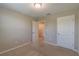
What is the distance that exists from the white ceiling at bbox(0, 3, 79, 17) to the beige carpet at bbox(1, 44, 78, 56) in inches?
28.7

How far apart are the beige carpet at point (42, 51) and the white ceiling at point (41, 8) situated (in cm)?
73

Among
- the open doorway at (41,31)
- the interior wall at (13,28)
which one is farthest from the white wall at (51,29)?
the interior wall at (13,28)

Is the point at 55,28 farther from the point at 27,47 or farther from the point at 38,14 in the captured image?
the point at 27,47

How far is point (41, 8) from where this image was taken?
2029 mm

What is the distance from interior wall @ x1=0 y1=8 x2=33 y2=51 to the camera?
196 cm

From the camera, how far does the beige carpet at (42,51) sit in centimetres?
201

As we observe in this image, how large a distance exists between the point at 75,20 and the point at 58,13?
1.26 ft

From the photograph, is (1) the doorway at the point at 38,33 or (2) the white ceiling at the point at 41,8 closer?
(2) the white ceiling at the point at 41,8

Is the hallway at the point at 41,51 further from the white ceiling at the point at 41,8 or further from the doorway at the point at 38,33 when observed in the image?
the white ceiling at the point at 41,8

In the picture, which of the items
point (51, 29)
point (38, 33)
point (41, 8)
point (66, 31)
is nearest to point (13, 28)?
point (38, 33)

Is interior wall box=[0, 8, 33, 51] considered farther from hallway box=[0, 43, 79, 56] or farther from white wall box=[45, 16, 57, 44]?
white wall box=[45, 16, 57, 44]

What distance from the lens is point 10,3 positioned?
6.40 feet

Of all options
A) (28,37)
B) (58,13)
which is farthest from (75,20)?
(28,37)

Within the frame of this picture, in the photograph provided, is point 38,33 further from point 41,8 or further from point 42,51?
point 41,8
